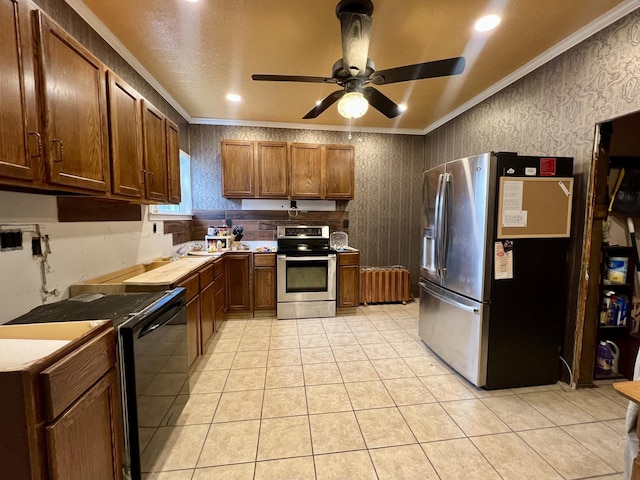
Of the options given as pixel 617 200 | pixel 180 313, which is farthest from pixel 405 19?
pixel 180 313

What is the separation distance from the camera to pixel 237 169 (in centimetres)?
396

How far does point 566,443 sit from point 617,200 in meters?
1.92

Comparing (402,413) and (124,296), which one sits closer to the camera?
(124,296)

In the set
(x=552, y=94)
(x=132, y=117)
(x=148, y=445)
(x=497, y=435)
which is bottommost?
(x=497, y=435)

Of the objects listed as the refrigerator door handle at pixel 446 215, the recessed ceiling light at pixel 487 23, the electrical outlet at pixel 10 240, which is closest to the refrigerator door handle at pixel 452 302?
the refrigerator door handle at pixel 446 215

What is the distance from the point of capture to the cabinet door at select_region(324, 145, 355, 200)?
4.12 meters

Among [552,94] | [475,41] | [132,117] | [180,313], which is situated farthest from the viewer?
[552,94]

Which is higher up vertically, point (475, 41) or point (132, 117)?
point (475, 41)

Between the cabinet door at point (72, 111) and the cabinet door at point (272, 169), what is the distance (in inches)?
91.6

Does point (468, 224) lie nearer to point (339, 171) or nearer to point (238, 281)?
point (339, 171)

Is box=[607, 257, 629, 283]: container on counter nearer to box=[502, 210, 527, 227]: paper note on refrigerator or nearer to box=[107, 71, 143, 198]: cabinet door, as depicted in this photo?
box=[502, 210, 527, 227]: paper note on refrigerator

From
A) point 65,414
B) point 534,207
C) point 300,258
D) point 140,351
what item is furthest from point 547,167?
point 65,414

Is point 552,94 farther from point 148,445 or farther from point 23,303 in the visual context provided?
point 23,303

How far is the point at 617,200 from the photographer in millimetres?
2311
